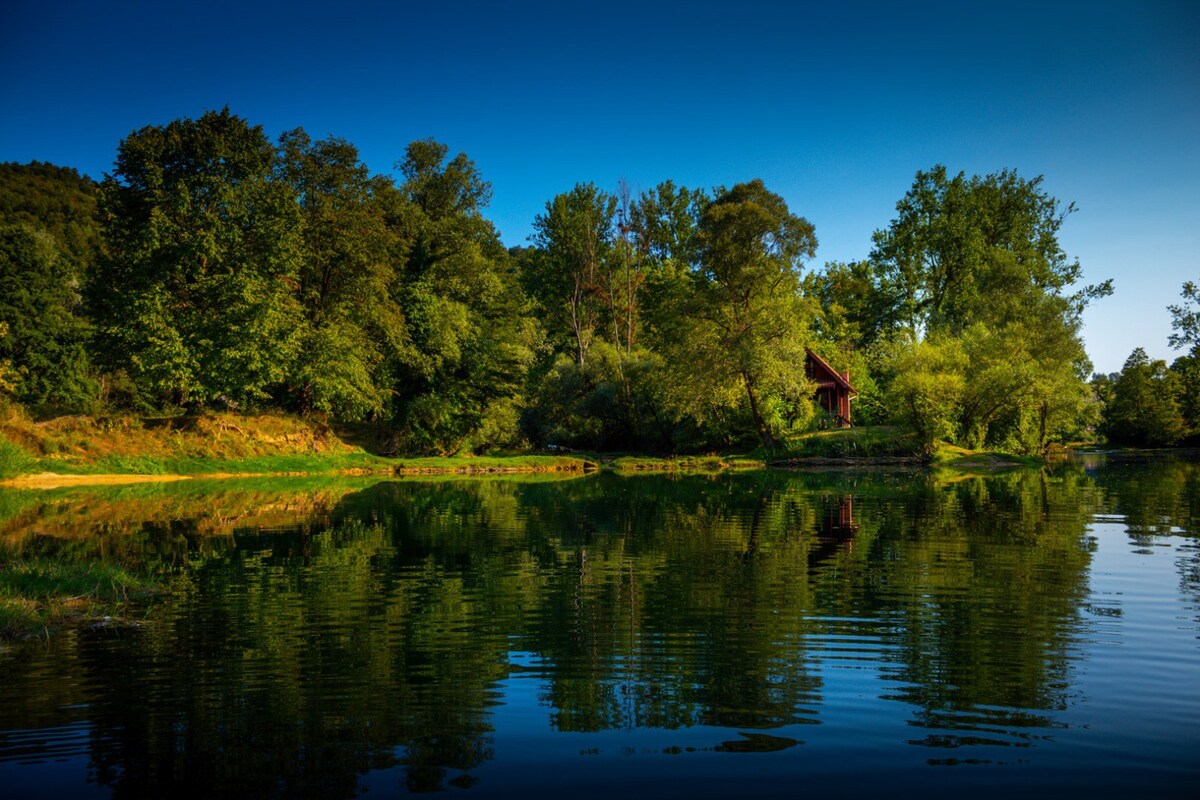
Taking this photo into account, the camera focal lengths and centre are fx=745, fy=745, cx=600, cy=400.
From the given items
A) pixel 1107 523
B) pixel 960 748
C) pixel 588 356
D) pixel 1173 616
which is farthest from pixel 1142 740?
pixel 588 356

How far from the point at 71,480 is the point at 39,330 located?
22.8 meters

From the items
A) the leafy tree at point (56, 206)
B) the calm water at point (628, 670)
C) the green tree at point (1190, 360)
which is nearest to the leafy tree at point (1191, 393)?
the green tree at point (1190, 360)

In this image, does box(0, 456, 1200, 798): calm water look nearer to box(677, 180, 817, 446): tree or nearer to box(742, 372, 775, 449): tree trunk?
box(677, 180, 817, 446): tree

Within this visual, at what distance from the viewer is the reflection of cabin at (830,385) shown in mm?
61781

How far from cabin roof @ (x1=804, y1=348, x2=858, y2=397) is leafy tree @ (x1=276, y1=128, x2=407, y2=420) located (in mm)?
33128

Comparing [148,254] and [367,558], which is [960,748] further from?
[148,254]

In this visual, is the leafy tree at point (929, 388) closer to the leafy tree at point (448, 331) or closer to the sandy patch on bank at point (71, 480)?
the leafy tree at point (448, 331)

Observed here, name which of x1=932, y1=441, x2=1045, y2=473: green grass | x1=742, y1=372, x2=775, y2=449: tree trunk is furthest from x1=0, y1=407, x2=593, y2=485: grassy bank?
x1=932, y1=441, x2=1045, y2=473: green grass

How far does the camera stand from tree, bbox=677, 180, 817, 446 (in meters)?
48.7

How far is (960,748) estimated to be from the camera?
5.36 metres

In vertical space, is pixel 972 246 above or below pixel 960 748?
above

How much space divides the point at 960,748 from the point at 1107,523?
16.3 metres

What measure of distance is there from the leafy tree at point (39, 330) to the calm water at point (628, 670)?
40.3 m

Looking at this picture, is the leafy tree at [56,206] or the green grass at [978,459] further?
the leafy tree at [56,206]
